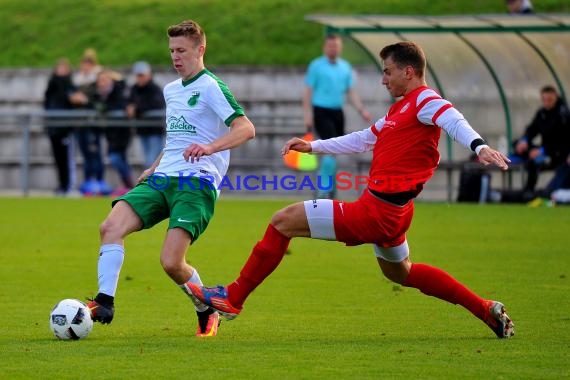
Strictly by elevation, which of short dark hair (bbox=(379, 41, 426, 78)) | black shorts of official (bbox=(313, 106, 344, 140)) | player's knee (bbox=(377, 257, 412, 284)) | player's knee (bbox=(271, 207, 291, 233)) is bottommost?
black shorts of official (bbox=(313, 106, 344, 140))

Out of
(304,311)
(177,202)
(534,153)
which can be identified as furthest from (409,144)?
(534,153)

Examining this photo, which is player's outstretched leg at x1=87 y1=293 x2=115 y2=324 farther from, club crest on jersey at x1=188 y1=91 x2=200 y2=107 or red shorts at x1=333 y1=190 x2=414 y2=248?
red shorts at x1=333 y1=190 x2=414 y2=248

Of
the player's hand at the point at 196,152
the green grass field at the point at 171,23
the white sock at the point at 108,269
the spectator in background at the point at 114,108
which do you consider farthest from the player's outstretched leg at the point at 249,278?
the green grass field at the point at 171,23

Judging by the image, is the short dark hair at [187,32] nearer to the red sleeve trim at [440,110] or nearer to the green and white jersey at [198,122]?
the green and white jersey at [198,122]

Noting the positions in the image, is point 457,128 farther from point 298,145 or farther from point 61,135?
point 61,135

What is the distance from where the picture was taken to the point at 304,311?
10.2m

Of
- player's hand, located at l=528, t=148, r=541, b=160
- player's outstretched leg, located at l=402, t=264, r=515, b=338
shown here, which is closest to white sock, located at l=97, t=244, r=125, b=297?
player's outstretched leg, located at l=402, t=264, r=515, b=338

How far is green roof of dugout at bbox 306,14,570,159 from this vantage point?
2236 cm

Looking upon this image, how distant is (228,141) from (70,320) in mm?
1500

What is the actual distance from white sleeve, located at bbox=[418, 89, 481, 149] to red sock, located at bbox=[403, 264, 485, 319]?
91 centimetres

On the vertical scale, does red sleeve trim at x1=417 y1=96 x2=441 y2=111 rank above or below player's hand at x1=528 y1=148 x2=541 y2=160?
above

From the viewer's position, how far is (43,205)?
22.0 meters

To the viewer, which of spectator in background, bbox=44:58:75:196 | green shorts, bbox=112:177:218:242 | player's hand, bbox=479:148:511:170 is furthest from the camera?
spectator in background, bbox=44:58:75:196

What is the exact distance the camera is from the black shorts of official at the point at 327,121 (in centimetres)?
2077
